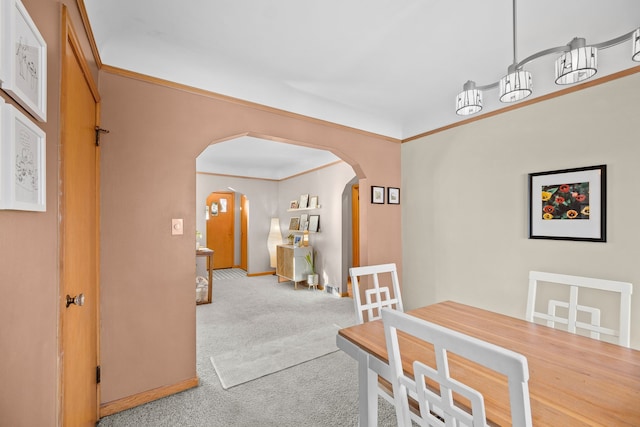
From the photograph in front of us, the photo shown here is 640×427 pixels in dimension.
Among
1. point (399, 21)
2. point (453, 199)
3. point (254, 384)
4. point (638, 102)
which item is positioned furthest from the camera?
point (453, 199)

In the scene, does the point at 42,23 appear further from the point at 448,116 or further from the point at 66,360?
the point at 448,116

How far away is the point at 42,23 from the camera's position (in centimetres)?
97

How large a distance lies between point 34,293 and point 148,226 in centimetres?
129

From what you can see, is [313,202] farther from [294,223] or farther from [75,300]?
[75,300]

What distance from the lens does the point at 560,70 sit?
1282mm

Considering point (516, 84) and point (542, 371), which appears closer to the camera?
point (542, 371)

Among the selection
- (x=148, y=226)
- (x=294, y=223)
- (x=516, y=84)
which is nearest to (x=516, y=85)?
A: (x=516, y=84)

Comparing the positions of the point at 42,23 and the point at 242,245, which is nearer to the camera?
the point at 42,23

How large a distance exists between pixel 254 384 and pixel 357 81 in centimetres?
285

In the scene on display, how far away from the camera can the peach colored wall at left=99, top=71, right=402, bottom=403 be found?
1.99 m

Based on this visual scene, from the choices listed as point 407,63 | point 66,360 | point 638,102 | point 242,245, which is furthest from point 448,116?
point 242,245

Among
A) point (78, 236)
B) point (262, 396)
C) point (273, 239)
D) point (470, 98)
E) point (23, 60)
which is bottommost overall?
point (262, 396)

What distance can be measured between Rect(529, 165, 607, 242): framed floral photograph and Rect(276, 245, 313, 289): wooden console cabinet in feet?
12.6

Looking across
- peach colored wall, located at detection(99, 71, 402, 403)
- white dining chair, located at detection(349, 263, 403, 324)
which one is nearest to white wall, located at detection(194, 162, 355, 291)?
peach colored wall, located at detection(99, 71, 402, 403)
